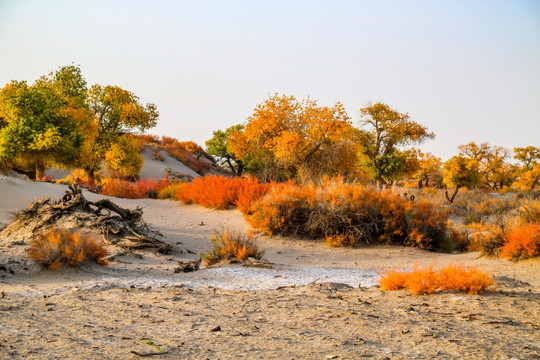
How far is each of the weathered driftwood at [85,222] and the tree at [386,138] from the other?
25.0 metres

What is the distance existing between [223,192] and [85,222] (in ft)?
23.6

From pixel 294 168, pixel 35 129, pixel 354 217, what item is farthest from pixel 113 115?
pixel 354 217

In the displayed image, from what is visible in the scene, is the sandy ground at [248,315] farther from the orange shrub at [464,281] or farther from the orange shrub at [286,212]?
the orange shrub at [286,212]

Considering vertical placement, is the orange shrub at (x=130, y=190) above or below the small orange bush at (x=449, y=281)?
above

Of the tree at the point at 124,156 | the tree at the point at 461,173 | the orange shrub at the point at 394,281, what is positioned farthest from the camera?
the tree at the point at 461,173

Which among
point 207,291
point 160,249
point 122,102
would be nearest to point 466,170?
point 122,102

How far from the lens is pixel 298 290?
18.5 feet

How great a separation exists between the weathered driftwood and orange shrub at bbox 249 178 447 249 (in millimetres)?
3841

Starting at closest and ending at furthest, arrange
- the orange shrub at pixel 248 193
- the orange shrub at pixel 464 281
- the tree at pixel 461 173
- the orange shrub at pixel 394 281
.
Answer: the orange shrub at pixel 464 281, the orange shrub at pixel 394 281, the orange shrub at pixel 248 193, the tree at pixel 461 173

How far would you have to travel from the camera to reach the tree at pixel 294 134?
24703 mm

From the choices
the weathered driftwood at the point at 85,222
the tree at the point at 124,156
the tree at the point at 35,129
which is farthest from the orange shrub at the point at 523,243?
the tree at the point at 124,156

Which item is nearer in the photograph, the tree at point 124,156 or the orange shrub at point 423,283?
the orange shrub at point 423,283

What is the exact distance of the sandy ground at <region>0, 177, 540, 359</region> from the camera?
333 centimetres

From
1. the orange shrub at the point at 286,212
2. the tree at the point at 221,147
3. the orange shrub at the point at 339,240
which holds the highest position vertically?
the tree at the point at 221,147
